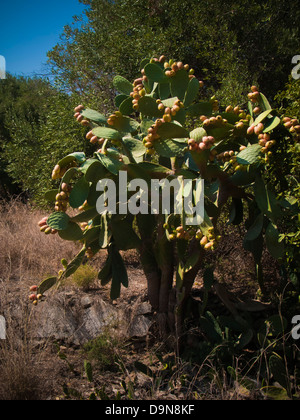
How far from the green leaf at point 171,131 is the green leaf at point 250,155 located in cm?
32

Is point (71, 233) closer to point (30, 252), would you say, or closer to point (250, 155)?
point (250, 155)

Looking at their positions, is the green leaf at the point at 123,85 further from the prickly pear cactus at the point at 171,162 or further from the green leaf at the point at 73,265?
the green leaf at the point at 73,265

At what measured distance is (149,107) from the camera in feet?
7.11

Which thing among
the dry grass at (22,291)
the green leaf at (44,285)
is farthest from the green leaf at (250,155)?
the dry grass at (22,291)

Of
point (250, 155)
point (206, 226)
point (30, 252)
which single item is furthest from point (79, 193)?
point (30, 252)

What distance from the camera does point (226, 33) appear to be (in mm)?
5801

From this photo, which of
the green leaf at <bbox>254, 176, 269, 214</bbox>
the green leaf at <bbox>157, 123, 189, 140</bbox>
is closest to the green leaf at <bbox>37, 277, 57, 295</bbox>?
the green leaf at <bbox>157, 123, 189, 140</bbox>

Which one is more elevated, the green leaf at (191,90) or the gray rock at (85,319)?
the green leaf at (191,90)

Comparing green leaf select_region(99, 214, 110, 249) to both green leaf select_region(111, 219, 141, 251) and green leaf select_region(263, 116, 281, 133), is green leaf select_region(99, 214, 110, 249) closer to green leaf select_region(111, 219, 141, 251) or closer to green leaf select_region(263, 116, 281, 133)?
green leaf select_region(111, 219, 141, 251)

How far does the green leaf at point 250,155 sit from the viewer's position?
2.02 meters

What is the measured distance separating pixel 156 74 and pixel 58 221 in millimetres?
Result: 1047

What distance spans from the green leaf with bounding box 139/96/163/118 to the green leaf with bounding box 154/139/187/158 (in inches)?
8.0

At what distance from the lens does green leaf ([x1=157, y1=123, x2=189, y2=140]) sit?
202 cm
